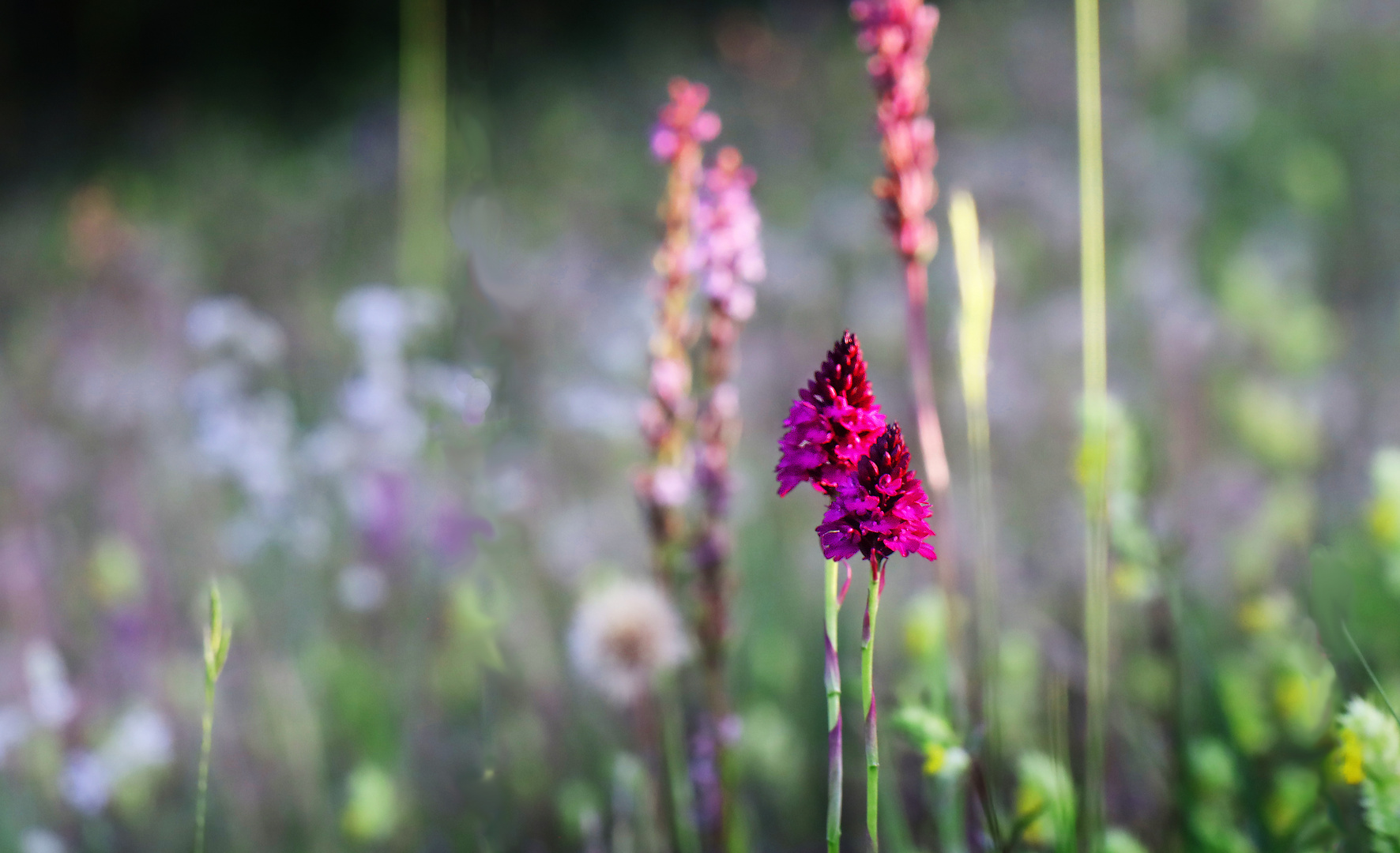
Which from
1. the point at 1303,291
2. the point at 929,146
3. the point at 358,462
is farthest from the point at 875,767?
the point at 1303,291

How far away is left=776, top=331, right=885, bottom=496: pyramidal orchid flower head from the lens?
0.69 meters

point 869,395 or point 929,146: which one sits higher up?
point 929,146

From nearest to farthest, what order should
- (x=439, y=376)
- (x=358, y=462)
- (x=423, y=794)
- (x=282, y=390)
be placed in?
(x=423, y=794) → (x=439, y=376) → (x=358, y=462) → (x=282, y=390)

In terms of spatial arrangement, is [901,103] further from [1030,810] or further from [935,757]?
[1030,810]

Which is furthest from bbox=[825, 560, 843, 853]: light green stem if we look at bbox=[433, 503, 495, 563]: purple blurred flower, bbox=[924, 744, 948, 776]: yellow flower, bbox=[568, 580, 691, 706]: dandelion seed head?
bbox=[433, 503, 495, 563]: purple blurred flower

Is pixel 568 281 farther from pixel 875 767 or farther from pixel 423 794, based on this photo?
pixel 875 767

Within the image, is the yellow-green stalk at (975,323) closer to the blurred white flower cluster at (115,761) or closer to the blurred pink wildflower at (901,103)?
the blurred pink wildflower at (901,103)

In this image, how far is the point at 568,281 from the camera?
3.49 m

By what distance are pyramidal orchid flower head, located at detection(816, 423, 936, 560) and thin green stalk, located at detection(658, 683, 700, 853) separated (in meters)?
0.61

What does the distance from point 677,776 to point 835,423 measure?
0.70 m

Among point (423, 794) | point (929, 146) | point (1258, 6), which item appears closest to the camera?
point (929, 146)

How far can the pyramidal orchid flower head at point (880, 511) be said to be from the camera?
66cm

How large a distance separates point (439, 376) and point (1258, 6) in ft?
11.8

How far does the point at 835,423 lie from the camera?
2.30 feet
